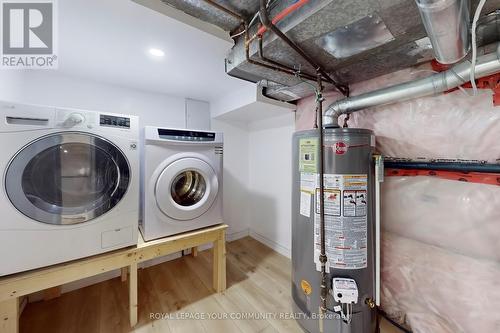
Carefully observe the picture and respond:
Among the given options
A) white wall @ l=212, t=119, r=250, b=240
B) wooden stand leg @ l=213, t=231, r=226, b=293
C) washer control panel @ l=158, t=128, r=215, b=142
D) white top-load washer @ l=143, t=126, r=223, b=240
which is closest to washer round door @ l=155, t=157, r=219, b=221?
white top-load washer @ l=143, t=126, r=223, b=240

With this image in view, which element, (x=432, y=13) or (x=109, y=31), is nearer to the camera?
(x=432, y=13)

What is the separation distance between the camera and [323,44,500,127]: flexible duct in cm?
85

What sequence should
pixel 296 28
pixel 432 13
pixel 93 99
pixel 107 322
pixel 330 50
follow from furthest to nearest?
pixel 93 99 < pixel 107 322 < pixel 330 50 < pixel 296 28 < pixel 432 13

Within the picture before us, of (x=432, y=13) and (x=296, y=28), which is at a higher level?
(x=296, y=28)

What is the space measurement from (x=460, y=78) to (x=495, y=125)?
297 millimetres

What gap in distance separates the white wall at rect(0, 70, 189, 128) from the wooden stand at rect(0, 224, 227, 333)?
124 cm

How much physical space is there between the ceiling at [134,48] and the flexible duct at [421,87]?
3.01 feet

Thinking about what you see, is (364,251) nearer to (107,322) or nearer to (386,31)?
(386,31)

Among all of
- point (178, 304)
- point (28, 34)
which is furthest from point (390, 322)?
point (28, 34)

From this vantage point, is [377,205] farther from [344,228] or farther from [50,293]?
[50,293]

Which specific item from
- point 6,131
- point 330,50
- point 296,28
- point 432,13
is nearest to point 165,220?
point 6,131

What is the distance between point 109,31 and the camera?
3.51 feet

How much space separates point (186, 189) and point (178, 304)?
0.92 meters

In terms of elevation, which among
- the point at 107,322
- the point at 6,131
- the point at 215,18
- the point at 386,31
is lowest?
the point at 107,322
